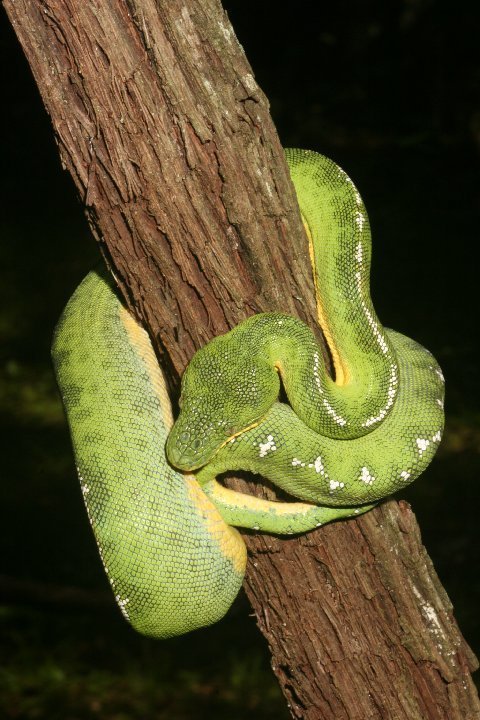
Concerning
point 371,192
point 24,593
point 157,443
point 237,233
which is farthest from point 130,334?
point 371,192

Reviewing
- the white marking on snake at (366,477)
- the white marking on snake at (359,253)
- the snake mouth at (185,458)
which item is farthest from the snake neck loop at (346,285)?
the snake mouth at (185,458)

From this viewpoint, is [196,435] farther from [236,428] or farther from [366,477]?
[366,477]

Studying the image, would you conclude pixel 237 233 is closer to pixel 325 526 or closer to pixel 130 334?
pixel 130 334

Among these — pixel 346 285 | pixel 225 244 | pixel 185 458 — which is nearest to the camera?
pixel 225 244

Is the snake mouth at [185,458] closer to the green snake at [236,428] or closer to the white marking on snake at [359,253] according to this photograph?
the green snake at [236,428]

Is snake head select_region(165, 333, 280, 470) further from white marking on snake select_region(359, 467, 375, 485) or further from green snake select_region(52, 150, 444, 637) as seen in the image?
white marking on snake select_region(359, 467, 375, 485)

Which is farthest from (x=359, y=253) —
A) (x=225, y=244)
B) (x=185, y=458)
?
(x=185, y=458)

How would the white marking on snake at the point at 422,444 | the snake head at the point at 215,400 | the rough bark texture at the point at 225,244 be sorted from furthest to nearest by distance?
the white marking on snake at the point at 422,444 → the snake head at the point at 215,400 → the rough bark texture at the point at 225,244
